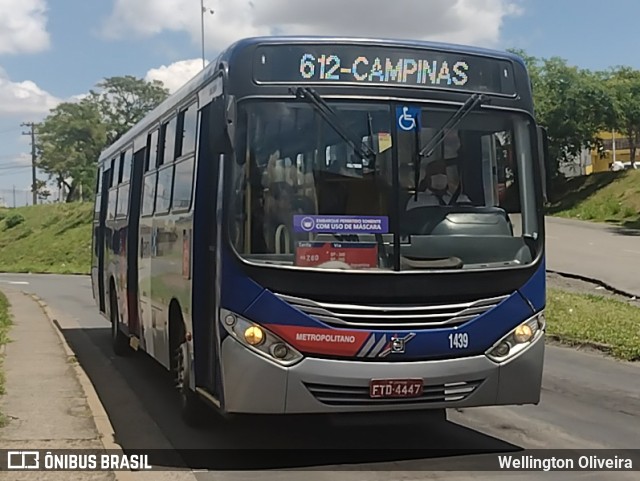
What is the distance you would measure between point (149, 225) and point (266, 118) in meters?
3.92

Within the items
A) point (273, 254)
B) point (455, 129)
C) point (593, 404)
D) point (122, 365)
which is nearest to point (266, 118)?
point (273, 254)

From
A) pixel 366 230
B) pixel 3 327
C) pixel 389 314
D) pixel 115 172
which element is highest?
pixel 115 172

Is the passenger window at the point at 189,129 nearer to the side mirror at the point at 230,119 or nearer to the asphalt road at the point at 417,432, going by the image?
the side mirror at the point at 230,119

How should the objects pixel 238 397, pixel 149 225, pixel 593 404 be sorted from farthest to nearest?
1. pixel 149 225
2. pixel 593 404
3. pixel 238 397

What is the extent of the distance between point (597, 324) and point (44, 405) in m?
9.67

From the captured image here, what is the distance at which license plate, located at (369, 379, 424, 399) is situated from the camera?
7094 millimetres

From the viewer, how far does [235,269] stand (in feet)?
23.6

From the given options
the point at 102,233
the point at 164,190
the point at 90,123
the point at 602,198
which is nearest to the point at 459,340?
the point at 164,190

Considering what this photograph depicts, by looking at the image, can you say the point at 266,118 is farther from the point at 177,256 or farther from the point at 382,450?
the point at 382,450

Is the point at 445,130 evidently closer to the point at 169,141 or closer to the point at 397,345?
the point at 397,345

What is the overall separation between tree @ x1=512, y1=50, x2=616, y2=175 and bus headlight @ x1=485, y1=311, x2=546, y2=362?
39.8m

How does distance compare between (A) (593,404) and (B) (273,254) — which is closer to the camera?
(B) (273,254)

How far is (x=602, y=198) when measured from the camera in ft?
145

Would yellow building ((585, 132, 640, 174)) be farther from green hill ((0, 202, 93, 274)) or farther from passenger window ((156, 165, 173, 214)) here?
passenger window ((156, 165, 173, 214))
